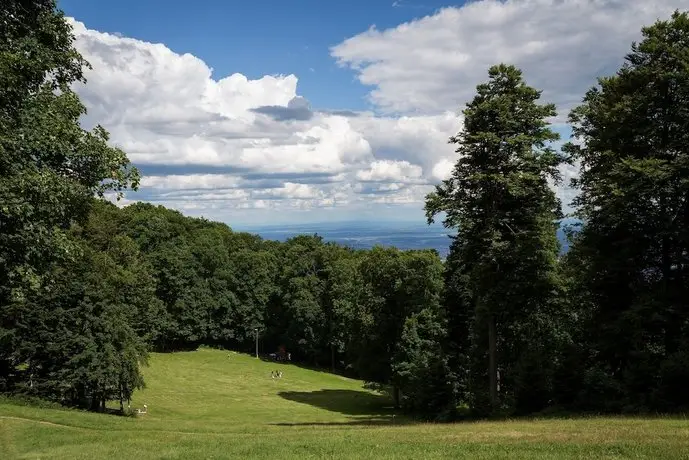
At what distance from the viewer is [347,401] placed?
48.4 meters

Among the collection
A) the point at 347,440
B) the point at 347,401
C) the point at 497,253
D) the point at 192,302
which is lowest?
the point at 347,401

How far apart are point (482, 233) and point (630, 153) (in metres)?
6.55

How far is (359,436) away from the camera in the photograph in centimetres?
1644

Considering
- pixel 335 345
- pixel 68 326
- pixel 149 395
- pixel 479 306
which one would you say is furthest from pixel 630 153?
pixel 335 345

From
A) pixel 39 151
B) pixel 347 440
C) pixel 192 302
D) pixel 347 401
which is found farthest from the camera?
pixel 192 302

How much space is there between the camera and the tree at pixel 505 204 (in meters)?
22.6

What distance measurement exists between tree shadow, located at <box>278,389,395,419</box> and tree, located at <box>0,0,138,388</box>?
31534 millimetres

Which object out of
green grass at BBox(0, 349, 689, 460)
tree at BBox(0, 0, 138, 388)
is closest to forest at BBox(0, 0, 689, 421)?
tree at BBox(0, 0, 138, 388)

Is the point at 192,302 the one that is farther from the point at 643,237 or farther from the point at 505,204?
the point at 643,237

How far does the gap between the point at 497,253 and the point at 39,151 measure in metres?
17.2

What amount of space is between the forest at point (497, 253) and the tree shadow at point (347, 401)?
499 centimetres

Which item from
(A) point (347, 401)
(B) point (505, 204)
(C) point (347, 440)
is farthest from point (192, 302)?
(C) point (347, 440)

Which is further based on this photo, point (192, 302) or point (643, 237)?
point (192, 302)

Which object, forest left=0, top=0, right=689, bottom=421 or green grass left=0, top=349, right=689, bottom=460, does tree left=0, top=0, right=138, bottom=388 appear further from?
green grass left=0, top=349, right=689, bottom=460
